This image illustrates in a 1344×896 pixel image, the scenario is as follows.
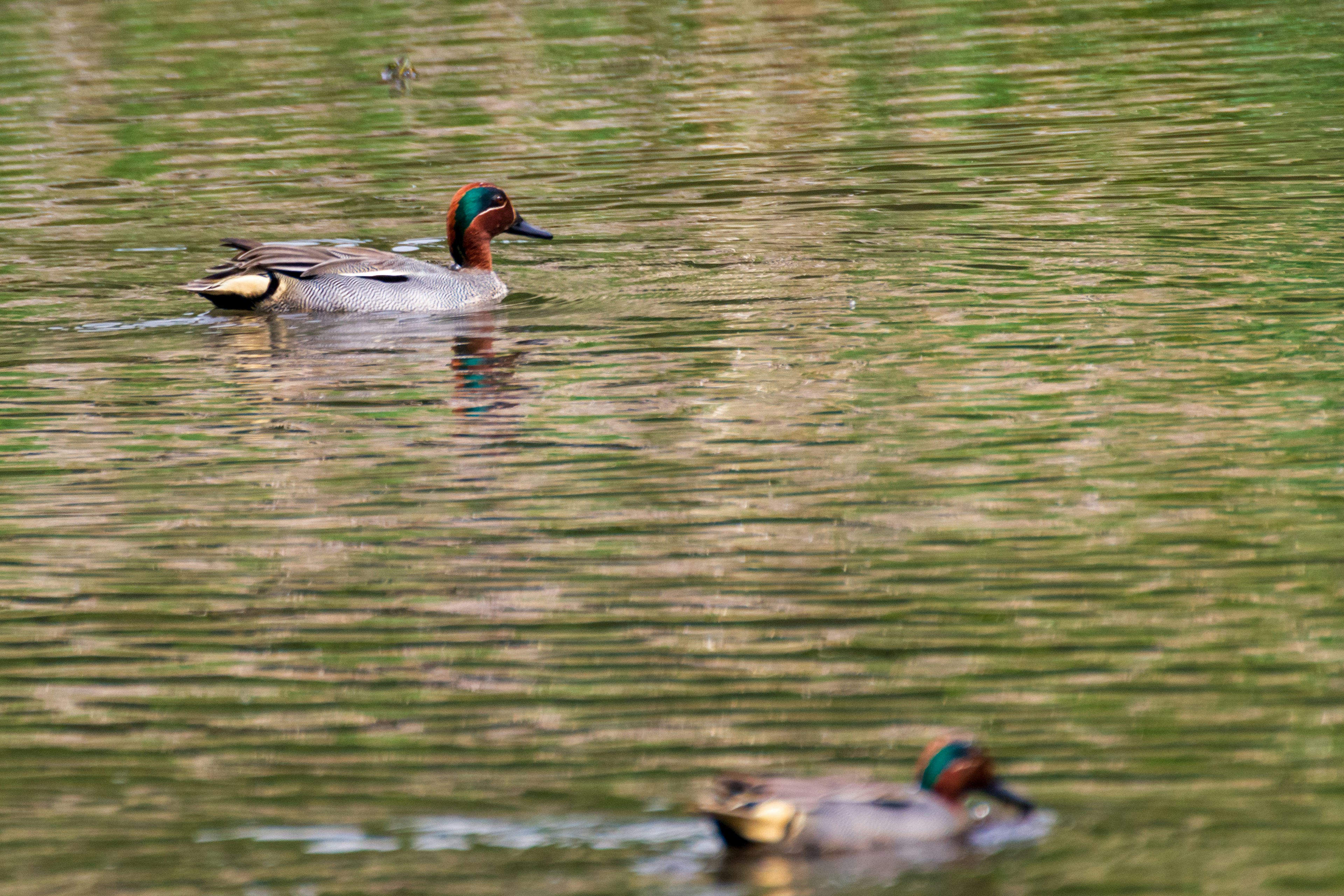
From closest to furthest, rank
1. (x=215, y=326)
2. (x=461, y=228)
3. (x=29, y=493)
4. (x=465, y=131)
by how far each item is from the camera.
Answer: (x=29, y=493) → (x=215, y=326) → (x=461, y=228) → (x=465, y=131)

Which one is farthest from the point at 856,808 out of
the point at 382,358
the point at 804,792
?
the point at 382,358

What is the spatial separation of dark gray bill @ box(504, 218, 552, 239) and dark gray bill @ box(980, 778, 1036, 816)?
10.8 metres

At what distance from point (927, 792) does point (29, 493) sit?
6.00m

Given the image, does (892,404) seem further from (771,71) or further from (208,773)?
(771,71)

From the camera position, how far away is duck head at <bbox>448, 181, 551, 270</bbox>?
16.4 m

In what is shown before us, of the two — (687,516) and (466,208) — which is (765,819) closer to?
(687,516)

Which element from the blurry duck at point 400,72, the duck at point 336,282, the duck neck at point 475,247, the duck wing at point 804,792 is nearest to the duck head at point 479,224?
the duck neck at point 475,247

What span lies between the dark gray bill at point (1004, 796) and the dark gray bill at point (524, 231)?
10.8m

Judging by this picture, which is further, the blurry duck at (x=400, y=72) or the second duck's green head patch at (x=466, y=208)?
the blurry duck at (x=400, y=72)

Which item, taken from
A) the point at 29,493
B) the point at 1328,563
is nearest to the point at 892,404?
the point at 1328,563

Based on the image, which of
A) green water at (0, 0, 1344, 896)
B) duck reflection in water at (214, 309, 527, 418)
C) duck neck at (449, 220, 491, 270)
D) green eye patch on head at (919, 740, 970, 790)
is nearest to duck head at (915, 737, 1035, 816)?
green eye patch on head at (919, 740, 970, 790)

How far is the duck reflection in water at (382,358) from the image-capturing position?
12.8 m

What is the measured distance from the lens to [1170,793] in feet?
21.5

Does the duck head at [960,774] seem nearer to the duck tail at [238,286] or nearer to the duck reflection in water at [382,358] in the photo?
the duck reflection in water at [382,358]
